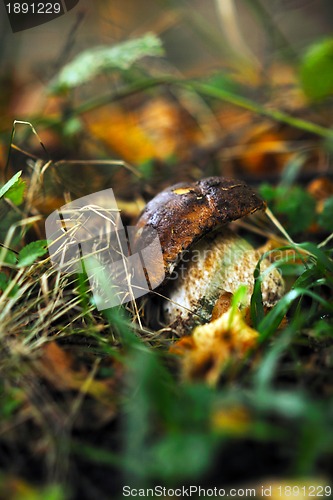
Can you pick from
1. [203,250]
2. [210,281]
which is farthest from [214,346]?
[203,250]

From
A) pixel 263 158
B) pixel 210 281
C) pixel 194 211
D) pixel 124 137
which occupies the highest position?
pixel 194 211

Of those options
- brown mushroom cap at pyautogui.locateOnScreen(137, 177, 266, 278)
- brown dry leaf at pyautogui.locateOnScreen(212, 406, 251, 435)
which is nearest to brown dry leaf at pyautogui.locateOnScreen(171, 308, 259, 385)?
brown dry leaf at pyautogui.locateOnScreen(212, 406, 251, 435)

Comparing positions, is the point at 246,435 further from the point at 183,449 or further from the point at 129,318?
the point at 129,318

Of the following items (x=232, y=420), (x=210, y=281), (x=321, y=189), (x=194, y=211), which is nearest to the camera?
(x=232, y=420)

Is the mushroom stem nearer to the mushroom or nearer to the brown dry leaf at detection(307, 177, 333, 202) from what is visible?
the mushroom

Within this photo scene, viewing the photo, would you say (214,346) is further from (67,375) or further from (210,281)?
(210,281)
